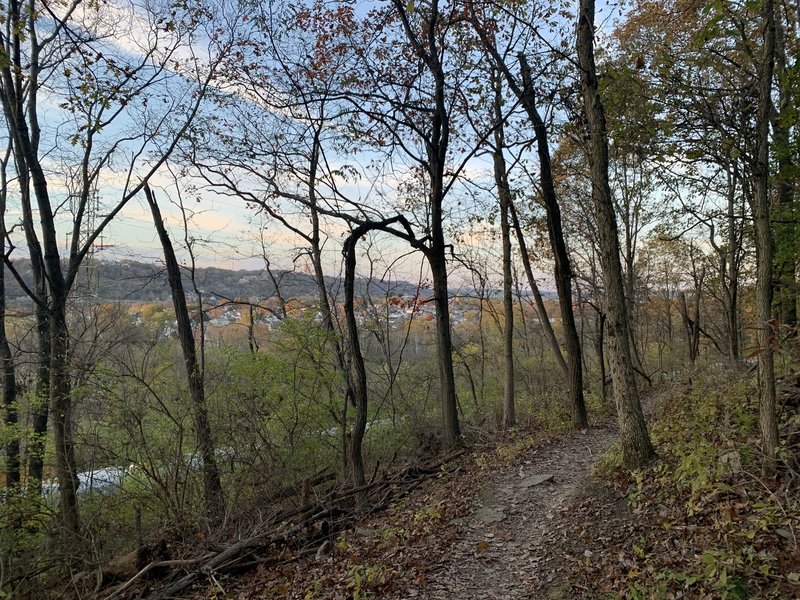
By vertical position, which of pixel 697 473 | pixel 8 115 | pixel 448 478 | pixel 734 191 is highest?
pixel 8 115

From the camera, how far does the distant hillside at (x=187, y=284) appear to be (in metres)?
12.3

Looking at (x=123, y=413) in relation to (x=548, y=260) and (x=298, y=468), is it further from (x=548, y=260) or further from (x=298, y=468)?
(x=548, y=260)

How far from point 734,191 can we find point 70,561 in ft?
57.2

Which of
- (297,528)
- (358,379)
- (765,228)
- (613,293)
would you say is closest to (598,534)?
(613,293)

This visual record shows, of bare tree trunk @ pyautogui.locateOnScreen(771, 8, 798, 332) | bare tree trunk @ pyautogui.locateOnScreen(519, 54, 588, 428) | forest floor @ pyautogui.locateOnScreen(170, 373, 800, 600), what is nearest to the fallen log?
forest floor @ pyautogui.locateOnScreen(170, 373, 800, 600)

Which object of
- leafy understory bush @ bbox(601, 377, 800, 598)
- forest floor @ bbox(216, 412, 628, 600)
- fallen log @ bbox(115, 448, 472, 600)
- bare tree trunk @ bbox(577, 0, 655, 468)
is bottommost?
fallen log @ bbox(115, 448, 472, 600)

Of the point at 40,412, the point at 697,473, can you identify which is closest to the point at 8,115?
the point at 40,412

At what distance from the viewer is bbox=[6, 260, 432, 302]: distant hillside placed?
1229 cm

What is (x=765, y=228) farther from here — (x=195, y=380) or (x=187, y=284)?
(x=187, y=284)

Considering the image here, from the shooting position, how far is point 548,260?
18.0 meters

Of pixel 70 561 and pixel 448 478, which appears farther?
pixel 448 478

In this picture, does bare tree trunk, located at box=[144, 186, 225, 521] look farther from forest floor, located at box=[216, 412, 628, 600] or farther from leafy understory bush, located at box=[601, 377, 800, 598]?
leafy understory bush, located at box=[601, 377, 800, 598]

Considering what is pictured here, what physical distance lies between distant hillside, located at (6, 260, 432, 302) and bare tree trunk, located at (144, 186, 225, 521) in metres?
0.72

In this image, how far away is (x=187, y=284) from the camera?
1415cm
